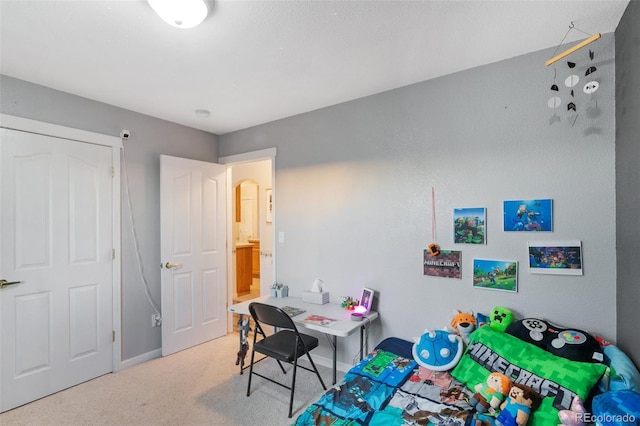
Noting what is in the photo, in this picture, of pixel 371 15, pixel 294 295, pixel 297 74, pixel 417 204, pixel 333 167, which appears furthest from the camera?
pixel 294 295

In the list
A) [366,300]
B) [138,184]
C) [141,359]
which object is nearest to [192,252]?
[138,184]

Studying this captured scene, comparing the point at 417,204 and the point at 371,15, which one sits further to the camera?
the point at 417,204

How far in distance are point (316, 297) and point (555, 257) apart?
185 centimetres

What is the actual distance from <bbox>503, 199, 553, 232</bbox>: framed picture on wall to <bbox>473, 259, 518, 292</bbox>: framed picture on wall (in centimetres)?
24

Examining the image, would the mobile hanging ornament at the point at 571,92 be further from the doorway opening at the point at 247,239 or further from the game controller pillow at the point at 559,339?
Result: the doorway opening at the point at 247,239

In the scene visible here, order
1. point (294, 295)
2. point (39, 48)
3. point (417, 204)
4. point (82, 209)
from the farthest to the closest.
→ point (294, 295) → point (82, 209) → point (417, 204) → point (39, 48)

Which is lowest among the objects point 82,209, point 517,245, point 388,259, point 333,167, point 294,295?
point 294,295

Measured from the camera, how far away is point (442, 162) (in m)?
2.35

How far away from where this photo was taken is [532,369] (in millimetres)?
1566

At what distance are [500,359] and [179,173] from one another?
323 cm

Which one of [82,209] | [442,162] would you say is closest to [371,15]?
[442,162]

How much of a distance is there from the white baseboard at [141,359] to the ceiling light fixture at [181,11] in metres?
2.97

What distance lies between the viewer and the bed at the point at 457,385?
141 cm

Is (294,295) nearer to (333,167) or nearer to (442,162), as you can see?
(333,167)
